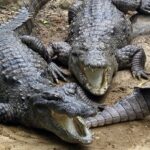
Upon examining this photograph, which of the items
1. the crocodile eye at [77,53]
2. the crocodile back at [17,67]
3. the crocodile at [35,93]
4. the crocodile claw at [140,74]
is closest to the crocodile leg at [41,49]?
the crocodile at [35,93]

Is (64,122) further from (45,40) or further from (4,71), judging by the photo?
(45,40)

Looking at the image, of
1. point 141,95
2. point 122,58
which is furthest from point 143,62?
point 141,95

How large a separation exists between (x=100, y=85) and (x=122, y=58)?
2.74ft

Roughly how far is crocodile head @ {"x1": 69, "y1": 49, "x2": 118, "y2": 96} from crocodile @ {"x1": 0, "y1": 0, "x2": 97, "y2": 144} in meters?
0.17

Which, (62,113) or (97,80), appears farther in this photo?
(97,80)

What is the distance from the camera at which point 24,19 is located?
7078 mm

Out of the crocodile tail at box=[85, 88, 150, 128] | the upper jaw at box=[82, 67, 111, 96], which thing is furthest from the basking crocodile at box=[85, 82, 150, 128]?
the upper jaw at box=[82, 67, 111, 96]

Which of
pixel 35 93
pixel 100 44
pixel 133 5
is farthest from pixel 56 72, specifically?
pixel 133 5

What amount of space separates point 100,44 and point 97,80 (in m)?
0.72

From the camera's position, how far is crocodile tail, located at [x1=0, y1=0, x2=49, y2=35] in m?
6.76

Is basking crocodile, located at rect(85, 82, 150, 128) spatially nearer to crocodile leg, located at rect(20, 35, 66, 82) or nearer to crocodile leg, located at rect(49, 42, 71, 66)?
crocodile leg, located at rect(20, 35, 66, 82)

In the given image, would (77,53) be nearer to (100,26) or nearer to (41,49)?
(41,49)

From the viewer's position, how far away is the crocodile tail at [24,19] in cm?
676

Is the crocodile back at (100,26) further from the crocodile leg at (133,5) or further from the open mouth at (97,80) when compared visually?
the open mouth at (97,80)
